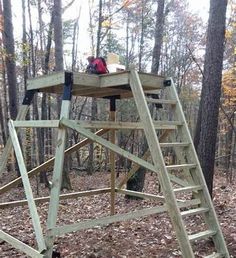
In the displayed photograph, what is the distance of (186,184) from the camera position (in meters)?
5.35

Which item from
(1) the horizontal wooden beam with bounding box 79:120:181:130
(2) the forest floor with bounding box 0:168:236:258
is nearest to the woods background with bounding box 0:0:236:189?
(2) the forest floor with bounding box 0:168:236:258

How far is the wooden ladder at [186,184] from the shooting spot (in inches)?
170

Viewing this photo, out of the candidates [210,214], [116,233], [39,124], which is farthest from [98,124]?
[116,233]

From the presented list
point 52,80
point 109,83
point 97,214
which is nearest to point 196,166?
point 109,83

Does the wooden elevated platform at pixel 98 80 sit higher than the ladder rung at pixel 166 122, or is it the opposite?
the wooden elevated platform at pixel 98 80

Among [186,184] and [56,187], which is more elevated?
[56,187]

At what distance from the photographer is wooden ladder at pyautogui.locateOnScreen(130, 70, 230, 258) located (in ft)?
14.2

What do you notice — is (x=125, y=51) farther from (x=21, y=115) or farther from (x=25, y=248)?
(x=25, y=248)

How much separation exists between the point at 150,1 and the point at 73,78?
16.7 m

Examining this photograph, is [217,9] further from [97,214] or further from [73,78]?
[97,214]

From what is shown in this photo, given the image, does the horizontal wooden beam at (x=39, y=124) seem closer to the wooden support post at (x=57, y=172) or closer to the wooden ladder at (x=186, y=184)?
the wooden support post at (x=57, y=172)

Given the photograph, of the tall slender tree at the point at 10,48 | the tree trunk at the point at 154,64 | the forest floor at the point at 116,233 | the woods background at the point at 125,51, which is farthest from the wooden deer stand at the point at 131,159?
the woods background at the point at 125,51

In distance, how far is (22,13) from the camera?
55.1ft

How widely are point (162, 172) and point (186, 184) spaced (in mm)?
1092
